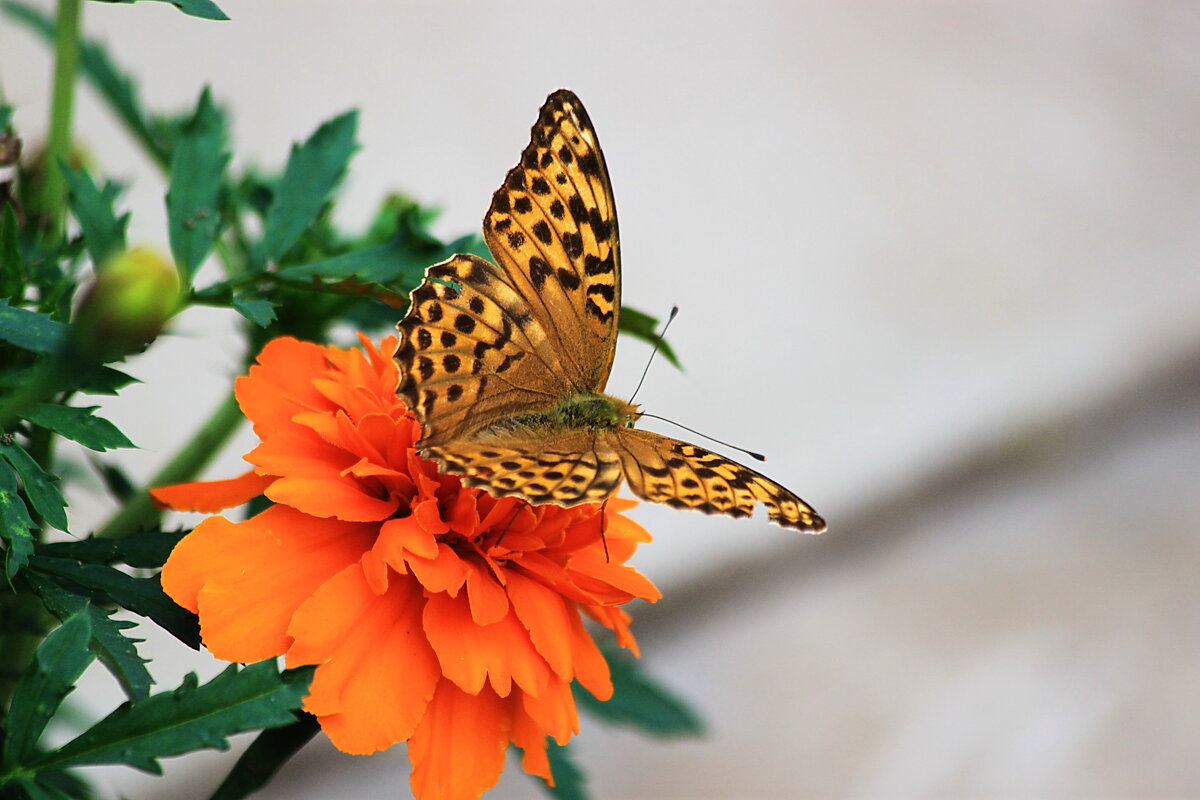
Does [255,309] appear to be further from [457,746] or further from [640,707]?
[640,707]

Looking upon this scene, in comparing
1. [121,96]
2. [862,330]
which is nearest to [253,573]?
[121,96]

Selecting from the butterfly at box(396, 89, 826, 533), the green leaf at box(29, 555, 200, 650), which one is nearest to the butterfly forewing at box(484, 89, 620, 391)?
the butterfly at box(396, 89, 826, 533)

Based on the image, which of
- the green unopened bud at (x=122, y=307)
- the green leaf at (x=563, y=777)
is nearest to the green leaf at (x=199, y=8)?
the green unopened bud at (x=122, y=307)

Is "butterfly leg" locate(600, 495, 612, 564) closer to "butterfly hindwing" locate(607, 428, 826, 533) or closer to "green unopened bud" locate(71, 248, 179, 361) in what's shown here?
"butterfly hindwing" locate(607, 428, 826, 533)

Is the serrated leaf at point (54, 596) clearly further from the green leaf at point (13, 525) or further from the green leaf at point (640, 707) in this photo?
the green leaf at point (640, 707)

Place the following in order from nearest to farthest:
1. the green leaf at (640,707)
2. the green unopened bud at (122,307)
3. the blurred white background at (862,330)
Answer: the green unopened bud at (122,307), the green leaf at (640,707), the blurred white background at (862,330)

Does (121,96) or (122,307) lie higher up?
(121,96)
